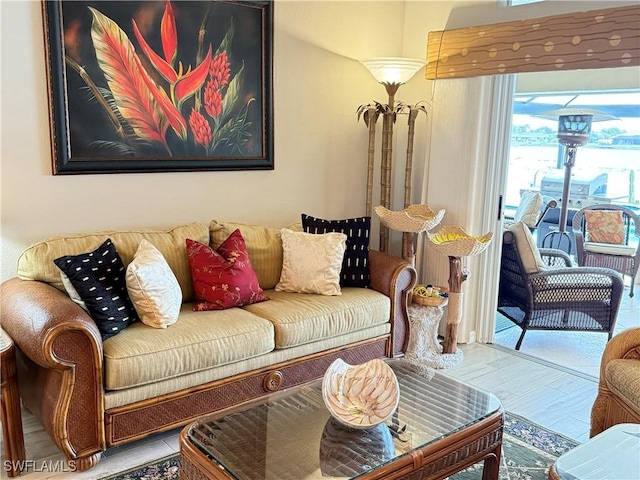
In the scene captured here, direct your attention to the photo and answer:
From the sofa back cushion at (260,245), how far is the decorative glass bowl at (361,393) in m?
1.30

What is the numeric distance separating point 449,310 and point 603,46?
6.01 ft

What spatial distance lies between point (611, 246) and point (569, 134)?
1231mm

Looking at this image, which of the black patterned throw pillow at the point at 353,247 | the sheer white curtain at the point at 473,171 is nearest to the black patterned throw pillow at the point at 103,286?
the black patterned throw pillow at the point at 353,247

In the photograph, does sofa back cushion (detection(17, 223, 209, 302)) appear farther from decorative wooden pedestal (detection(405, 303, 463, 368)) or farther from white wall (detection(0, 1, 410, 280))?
decorative wooden pedestal (detection(405, 303, 463, 368))

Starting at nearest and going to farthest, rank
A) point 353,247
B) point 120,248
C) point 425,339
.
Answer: point 120,248 → point 353,247 → point 425,339

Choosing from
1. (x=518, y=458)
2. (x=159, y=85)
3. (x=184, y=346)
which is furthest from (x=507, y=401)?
(x=159, y=85)

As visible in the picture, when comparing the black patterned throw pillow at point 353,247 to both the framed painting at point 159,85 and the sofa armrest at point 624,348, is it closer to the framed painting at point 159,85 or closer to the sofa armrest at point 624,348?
the framed painting at point 159,85

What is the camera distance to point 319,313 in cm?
311

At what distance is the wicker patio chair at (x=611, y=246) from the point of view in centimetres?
534

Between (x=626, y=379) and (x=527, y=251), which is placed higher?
(x=527, y=251)

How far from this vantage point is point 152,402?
8.32 feet

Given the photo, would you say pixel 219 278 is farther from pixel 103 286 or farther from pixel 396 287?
pixel 396 287

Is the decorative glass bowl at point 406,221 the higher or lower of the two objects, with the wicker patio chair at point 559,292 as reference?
higher

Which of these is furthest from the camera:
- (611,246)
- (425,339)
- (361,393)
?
(611,246)
